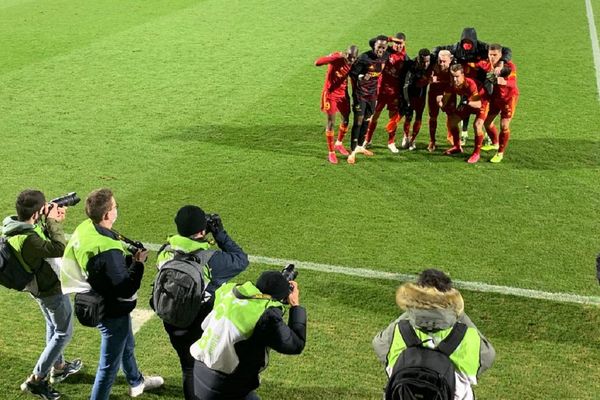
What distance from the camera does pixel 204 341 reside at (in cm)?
426

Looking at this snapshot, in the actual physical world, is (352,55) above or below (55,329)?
above

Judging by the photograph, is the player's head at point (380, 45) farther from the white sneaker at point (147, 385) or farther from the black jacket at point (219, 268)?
the white sneaker at point (147, 385)

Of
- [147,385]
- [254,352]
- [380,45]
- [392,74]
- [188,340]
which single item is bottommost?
[147,385]

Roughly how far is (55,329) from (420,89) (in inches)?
260

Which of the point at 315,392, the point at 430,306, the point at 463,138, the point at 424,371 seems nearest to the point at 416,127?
the point at 463,138

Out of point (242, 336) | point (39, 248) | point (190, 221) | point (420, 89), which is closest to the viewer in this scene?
point (242, 336)

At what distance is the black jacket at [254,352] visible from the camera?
13.6ft

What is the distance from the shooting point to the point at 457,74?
380 inches

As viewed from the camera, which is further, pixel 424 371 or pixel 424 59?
pixel 424 59

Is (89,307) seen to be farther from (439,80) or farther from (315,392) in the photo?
Result: (439,80)

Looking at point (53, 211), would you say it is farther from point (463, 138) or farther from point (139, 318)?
point (463, 138)

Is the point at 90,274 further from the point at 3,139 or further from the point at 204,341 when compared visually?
the point at 3,139

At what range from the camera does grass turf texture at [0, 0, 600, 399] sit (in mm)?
6129

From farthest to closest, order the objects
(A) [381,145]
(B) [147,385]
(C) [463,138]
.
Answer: (C) [463,138] → (A) [381,145] → (B) [147,385]
